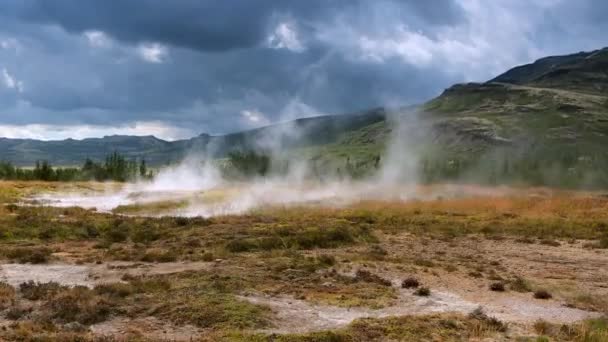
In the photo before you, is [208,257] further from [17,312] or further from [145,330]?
[145,330]

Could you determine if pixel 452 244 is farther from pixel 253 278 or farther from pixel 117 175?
pixel 117 175

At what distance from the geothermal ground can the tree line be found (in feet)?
249

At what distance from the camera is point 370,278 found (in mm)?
25000

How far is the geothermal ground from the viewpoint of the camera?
17281 mm

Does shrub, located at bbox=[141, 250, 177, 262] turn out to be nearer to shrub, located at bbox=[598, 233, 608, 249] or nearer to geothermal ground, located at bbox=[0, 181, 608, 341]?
geothermal ground, located at bbox=[0, 181, 608, 341]

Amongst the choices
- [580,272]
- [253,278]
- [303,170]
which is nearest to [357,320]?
[253,278]

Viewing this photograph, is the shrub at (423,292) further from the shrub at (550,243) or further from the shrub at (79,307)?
the shrub at (550,243)

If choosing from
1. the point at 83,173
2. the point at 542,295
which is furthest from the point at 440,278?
the point at 83,173

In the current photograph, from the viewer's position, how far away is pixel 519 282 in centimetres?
2522

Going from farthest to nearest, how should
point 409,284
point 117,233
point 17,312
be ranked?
point 117,233
point 409,284
point 17,312

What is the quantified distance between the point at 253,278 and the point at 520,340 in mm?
11227

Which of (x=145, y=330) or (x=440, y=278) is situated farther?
(x=440, y=278)

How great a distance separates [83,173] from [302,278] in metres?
129

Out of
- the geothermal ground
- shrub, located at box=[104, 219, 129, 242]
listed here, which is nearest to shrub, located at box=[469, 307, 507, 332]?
the geothermal ground
